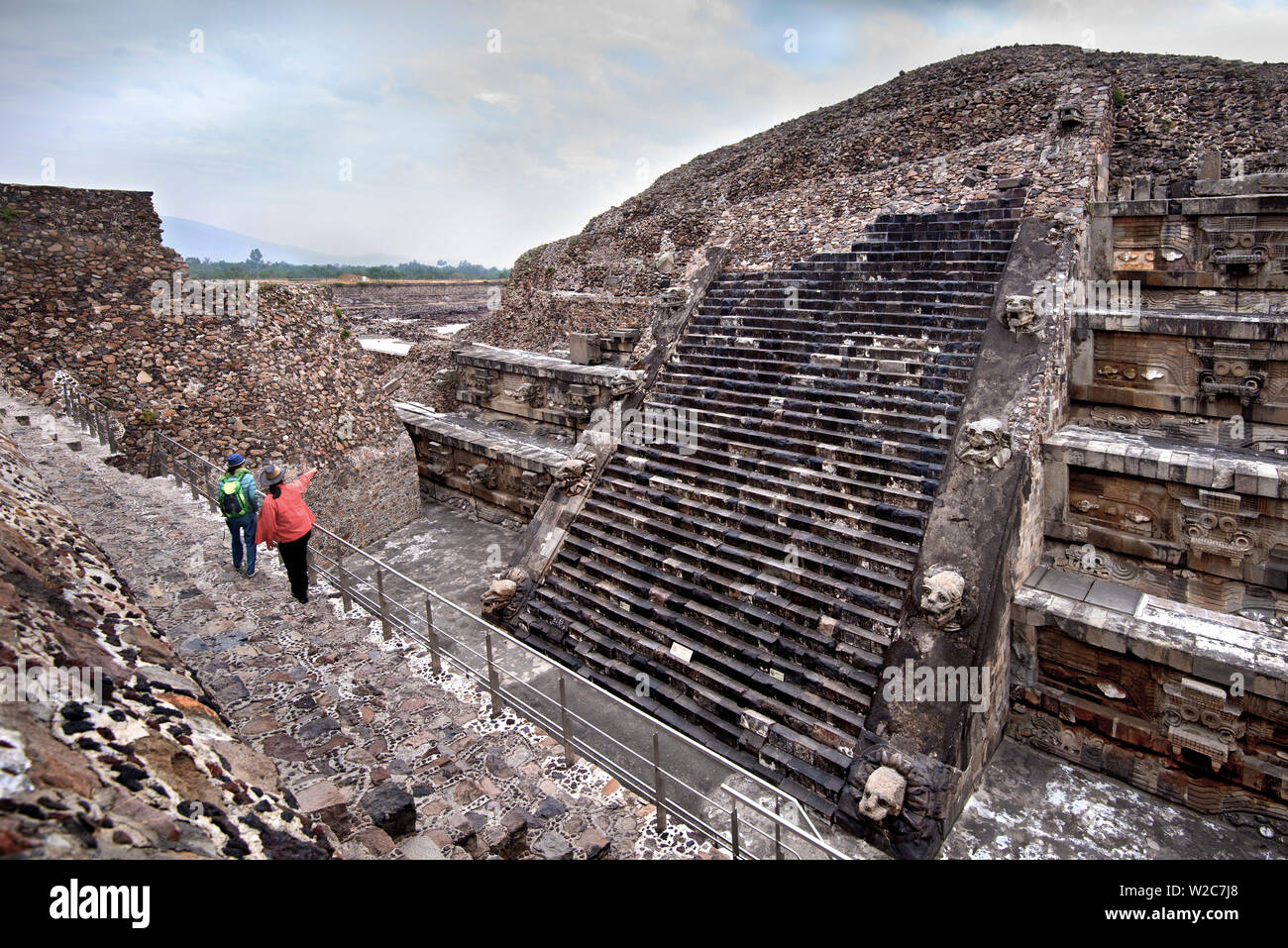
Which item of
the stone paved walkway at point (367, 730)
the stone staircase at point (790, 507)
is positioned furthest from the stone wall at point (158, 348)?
the stone staircase at point (790, 507)

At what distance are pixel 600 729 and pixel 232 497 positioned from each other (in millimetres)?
4241

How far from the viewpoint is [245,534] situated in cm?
705

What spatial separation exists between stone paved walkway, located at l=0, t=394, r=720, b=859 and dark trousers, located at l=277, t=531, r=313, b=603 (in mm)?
136

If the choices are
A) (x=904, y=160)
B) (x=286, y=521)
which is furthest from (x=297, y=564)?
(x=904, y=160)

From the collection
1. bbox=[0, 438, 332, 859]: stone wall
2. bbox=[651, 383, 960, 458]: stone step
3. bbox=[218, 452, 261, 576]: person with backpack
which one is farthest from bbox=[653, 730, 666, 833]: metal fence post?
bbox=[651, 383, 960, 458]: stone step

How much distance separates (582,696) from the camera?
770 cm

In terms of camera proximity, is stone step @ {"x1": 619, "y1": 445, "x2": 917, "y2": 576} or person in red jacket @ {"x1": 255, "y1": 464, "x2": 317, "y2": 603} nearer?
person in red jacket @ {"x1": 255, "y1": 464, "x2": 317, "y2": 603}

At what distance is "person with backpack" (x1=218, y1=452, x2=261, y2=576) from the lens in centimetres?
670

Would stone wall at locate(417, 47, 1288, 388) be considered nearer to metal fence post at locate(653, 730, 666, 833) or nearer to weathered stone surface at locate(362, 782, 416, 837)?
metal fence post at locate(653, 730, 666, 833)

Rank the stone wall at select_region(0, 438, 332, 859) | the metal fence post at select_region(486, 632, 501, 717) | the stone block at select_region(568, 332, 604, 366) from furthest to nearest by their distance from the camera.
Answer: the stone block at select_region(568, 332, 604, 366) < the metal fence post at select_region(486, 632, 501, 717) < the stone wall at select_region(0, 438, 332, 859)

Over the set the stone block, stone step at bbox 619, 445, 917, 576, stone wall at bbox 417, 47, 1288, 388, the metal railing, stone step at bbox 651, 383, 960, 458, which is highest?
stone wall at bbox 417, 47, 1288, 388

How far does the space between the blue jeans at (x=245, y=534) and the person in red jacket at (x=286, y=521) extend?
0.98 feet
